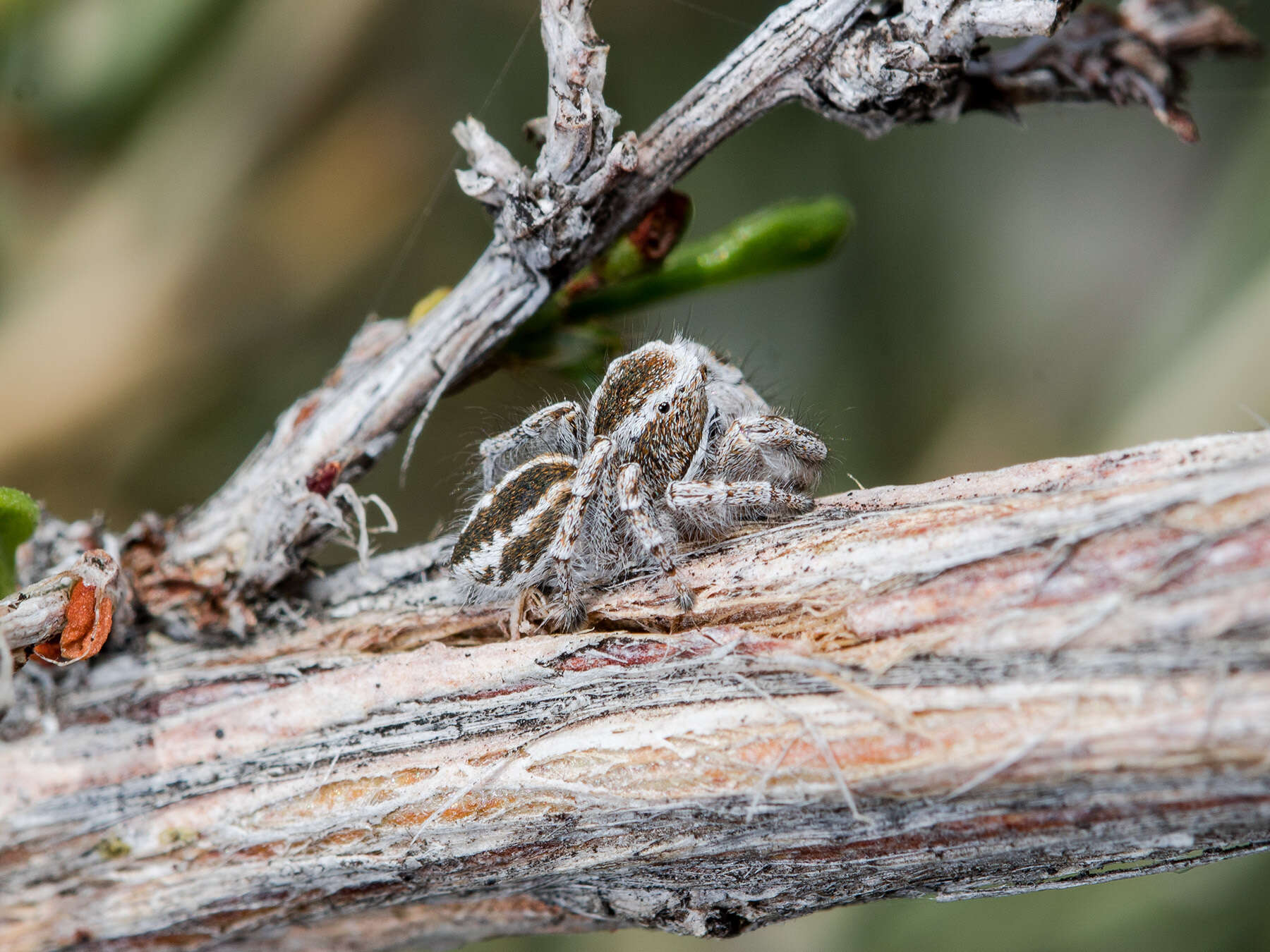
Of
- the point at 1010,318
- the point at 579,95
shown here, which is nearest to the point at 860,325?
the point at 1010,318

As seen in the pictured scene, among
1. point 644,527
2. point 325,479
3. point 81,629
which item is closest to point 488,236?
point 325,479

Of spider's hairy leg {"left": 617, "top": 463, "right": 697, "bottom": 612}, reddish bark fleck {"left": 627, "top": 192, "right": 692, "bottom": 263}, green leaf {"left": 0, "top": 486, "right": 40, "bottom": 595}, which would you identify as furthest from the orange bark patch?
reddish bark fleck {"left": 627, "top": 192, "right": 692, "bottom": 263}

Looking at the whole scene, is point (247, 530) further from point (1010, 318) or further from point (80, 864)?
point (1010, 318)

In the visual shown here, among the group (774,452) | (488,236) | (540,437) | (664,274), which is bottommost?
(774,452)

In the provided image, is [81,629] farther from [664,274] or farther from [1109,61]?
[1109,61]

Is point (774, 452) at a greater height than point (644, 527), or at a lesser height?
greater

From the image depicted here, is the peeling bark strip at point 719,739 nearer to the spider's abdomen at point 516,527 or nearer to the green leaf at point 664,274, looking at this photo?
the spider's abdomen at point 516,527
